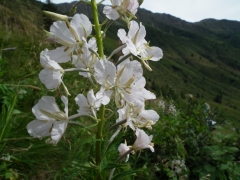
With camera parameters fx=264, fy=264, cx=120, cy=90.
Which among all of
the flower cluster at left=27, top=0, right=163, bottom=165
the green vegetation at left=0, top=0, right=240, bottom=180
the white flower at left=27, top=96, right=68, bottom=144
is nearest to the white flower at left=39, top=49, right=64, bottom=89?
the flower cluster at left=27, top=0, right=163, bottom=165

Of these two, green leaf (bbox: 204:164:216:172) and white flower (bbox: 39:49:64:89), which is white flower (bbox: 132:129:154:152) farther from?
green leaf (bbox: 204:164:216:172)

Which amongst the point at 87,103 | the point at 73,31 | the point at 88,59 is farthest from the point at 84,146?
the point at 73,31

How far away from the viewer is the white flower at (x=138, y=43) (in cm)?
224

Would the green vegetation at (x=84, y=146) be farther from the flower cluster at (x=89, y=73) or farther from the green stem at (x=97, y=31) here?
the green stem at (x=97, y=31)

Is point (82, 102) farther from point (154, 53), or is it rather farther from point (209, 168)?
point (209, 168)

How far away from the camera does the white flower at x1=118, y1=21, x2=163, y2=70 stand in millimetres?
2239

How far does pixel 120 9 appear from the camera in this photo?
7.45ft

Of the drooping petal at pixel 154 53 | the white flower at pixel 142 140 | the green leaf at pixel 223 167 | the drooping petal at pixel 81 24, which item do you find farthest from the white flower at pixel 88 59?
the green leaf at pixel 223 167

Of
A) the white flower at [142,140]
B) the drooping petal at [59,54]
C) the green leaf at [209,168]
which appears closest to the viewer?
the drooping petal at [59,54]

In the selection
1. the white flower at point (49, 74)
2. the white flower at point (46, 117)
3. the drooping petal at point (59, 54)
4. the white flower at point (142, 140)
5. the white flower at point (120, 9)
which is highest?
the white flower at point (120, 9)

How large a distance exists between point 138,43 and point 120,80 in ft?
1.73

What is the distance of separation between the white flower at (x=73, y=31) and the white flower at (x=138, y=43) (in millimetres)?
318

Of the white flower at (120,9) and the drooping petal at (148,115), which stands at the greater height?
the white flower at (120,9)

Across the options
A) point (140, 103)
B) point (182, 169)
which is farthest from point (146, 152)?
point (140, 103)
